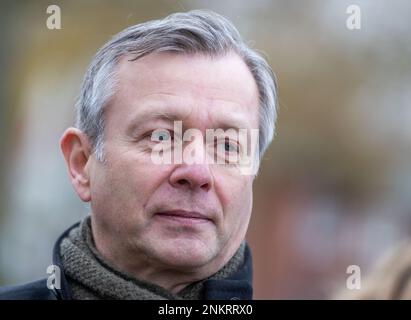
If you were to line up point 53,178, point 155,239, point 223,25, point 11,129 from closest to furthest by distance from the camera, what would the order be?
point 155,239, point 223,25, point 53,178, point 11,129

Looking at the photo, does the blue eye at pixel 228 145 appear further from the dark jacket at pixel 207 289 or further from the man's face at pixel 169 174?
the dark jacket at pixel 207 289

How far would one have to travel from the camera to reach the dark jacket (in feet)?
5.23

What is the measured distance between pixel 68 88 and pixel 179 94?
0.72m

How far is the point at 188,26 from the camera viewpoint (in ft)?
5.22

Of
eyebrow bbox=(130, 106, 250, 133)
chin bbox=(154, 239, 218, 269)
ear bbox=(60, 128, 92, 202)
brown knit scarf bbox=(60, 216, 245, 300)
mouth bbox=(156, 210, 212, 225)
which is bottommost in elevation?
brown knit scarf bbox=(60, 216, 245, 300)

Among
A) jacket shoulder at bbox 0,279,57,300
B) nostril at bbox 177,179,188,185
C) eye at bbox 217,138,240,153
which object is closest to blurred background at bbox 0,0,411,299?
jacket shoulder at bbox 0,279,57,300

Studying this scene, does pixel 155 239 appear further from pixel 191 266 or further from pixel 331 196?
pixel 331 196

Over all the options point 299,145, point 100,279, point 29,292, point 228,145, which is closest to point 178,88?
→ point 228,145

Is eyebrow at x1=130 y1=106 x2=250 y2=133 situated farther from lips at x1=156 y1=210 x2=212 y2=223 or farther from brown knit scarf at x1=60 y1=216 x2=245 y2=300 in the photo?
brown knit scarf at x1=60 y1=216 x2=245 y2=300

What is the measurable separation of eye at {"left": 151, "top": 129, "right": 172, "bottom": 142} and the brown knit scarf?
1.02 ft

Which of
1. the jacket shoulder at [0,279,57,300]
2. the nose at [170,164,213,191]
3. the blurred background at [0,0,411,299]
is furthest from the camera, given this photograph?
the blurred background at [0,0,411,299]

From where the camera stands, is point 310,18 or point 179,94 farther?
point 310,18

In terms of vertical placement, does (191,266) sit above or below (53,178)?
below
